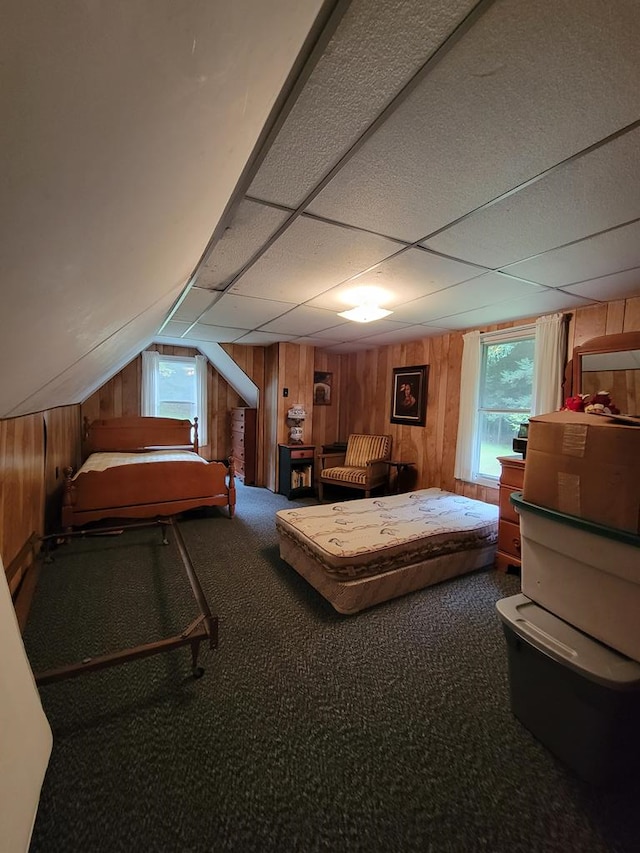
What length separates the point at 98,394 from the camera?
514 centimetres

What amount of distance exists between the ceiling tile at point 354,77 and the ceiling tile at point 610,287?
208 centimetres

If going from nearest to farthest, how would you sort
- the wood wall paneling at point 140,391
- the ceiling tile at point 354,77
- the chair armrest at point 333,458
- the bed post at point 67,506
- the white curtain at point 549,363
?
the ceiling tile at point 354,77
the white curtain at point 549,363
the bed post at point 67,506
the chair armrest at point 333,458
the wood wall paneling at point 140,391

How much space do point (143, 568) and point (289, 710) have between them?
5.67 feet

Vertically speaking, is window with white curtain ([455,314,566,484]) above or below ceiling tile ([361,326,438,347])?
below

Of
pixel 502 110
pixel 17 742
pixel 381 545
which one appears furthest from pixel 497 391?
pixel 17 742

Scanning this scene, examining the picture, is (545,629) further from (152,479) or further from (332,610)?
Result: (152,479)

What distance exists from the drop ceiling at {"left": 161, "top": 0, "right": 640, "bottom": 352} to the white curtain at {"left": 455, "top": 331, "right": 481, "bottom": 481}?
1.10 m

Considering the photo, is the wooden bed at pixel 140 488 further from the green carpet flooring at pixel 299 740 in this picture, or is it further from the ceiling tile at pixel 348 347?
the ceiling tile at pixel 348 347

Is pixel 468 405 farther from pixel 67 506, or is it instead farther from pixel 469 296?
pixel 67 506

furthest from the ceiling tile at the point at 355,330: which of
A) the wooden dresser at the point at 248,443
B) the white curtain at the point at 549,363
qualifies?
the wooden dresser at the point at 248,443

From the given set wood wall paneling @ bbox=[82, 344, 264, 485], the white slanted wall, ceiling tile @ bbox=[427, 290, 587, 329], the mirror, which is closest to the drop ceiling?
ceiling tile @ bbox=[427, 290, 587, 329]

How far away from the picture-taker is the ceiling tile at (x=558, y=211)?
3.89 feet

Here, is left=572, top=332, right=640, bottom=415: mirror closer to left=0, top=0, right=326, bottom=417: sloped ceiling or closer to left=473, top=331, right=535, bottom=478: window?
left=473, top=331, right=535, bottom=478: window

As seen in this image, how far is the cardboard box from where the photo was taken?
1.12 metres
